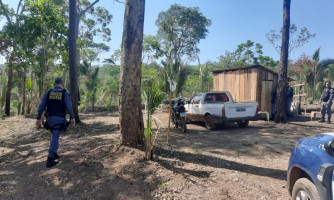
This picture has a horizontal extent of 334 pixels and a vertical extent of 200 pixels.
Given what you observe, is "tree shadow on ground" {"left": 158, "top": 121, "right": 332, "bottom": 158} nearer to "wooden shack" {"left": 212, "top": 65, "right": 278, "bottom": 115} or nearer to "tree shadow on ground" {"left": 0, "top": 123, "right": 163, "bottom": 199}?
"tree shadow on ground" {"left": 0, "top": 123, "right": 163, "bottom": 199}

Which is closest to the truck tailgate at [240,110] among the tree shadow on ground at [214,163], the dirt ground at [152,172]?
the dirt ground at [152,172]

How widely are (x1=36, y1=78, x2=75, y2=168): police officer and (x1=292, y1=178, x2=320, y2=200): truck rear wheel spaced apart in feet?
14.8

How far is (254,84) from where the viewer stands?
1193 centimetres

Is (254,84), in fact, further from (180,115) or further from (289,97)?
(180,115)

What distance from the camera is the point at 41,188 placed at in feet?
13.8

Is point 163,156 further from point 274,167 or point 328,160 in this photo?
point 328,160

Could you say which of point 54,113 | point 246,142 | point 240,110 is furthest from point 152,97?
point 240,110

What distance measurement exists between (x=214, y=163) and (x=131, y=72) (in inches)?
108

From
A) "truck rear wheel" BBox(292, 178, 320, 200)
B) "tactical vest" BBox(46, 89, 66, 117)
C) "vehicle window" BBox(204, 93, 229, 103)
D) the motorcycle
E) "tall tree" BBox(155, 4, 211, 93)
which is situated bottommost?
"truck rear wheel" BBox(292, 178, 320, 200)

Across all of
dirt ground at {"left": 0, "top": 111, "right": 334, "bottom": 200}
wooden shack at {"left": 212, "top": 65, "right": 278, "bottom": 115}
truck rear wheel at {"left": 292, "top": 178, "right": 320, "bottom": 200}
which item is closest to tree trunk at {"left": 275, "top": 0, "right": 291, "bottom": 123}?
wooden shack at {"left": 212, "top": 65, "right": 278, "bottom": 115}

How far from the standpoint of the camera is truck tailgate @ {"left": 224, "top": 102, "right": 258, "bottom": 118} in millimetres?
8875

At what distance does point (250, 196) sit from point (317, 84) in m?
24.7

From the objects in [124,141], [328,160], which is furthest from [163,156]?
[328,160]

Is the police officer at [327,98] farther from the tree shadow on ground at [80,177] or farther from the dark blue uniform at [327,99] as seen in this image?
the tree shadow on ground at [80,177]
